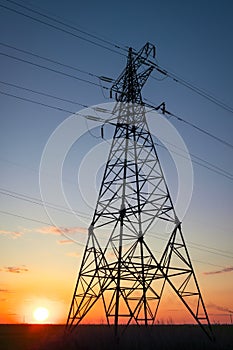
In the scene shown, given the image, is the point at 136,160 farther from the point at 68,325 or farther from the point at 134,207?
the point at 68,325

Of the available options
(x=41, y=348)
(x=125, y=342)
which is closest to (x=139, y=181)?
(x=125, y=342)

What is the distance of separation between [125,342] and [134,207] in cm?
771

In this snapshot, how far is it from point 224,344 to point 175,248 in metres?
6.04

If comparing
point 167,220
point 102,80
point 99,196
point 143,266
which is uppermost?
point 102,80

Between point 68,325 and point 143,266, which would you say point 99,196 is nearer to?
point 143,266

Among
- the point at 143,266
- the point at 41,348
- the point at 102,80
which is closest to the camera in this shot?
the point at 41,348

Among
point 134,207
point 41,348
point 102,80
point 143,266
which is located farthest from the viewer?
point 102,80

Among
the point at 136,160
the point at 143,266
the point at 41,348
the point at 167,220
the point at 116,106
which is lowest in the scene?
the point at 41,348

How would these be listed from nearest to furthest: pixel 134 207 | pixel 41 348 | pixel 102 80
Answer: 1. pixel 41 348
2. pixel 134 207
3. pixel 102 80

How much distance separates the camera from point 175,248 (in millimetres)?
23469

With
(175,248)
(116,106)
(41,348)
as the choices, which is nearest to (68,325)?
(41,348)

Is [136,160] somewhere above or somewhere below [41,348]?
above

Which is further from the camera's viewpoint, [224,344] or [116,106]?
[116,106]

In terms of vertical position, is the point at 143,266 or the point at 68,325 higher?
the point at 143,266
